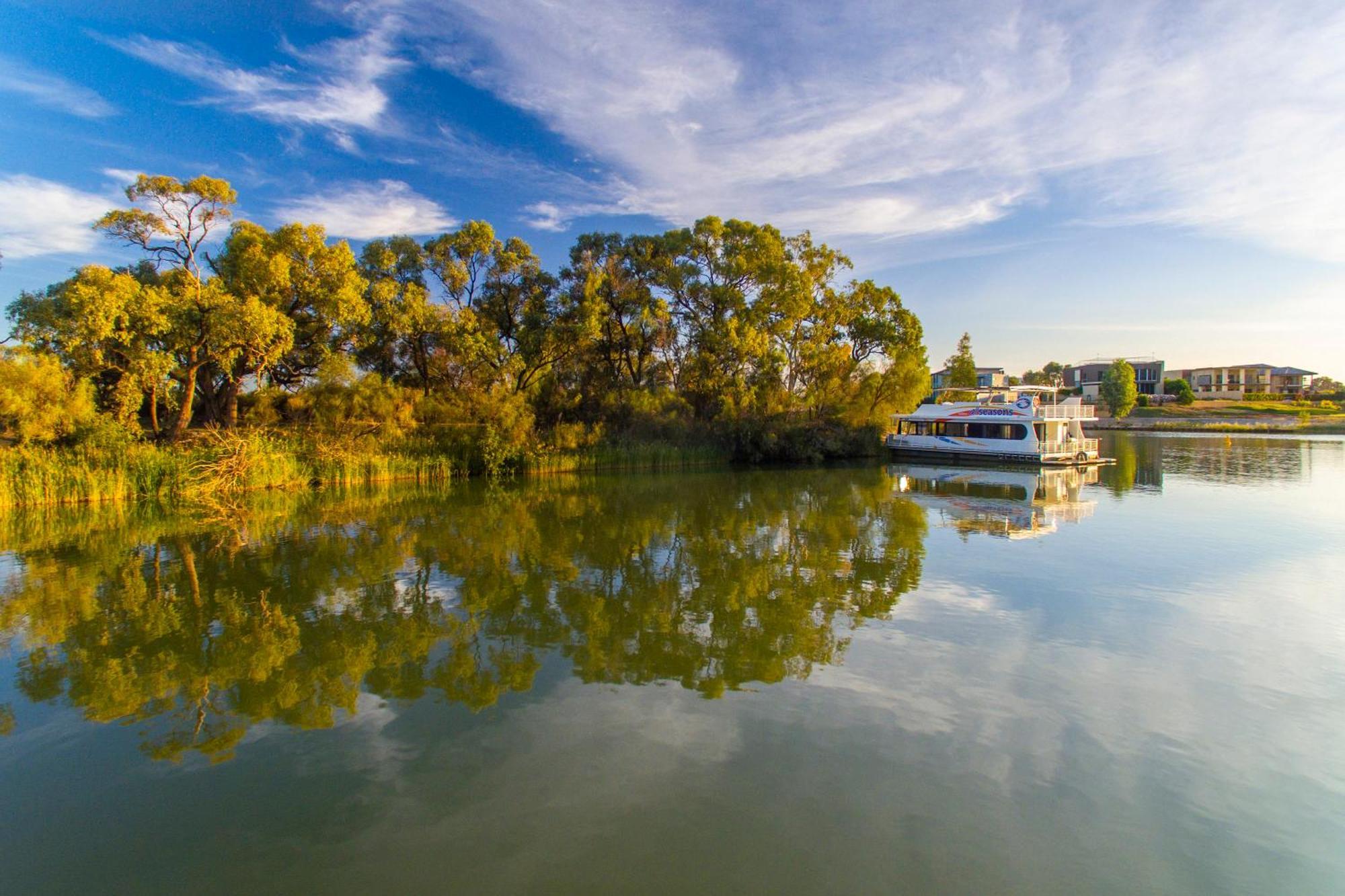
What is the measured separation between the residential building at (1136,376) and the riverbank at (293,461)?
68868 mm

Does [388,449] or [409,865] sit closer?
[409,865]

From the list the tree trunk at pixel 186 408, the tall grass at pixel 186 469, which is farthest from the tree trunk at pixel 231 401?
the tall grass at pixel 186 469

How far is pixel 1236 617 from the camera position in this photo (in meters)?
8.73

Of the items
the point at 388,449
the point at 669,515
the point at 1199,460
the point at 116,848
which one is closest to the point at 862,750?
the point at 116,848

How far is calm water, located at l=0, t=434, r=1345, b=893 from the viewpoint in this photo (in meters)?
4.18

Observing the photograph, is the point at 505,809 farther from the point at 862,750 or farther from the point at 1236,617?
the point at 1236,617

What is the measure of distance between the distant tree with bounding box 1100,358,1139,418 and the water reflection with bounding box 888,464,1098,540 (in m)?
50.2

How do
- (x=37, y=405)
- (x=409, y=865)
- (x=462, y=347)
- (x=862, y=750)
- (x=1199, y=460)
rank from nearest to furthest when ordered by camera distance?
(x=409, y=865)
(x=862, y=750)
(x=37, y=405)
(x=462, y=347)
(x=1199, y=460)

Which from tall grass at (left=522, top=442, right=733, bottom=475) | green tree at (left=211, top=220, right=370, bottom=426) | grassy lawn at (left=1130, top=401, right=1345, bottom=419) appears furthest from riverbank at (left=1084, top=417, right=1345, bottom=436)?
green tree at (left=211, top=220, right=370, bottom=426)

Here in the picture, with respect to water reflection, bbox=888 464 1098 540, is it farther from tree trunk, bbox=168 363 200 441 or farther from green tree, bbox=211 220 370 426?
tree trunk, bbox=168 363 200 441

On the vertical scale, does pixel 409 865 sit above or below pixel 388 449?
below

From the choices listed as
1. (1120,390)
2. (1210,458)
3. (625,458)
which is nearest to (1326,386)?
(1120,390)

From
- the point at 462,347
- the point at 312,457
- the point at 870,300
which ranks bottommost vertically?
the point at 312,457

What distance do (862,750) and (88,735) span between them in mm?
6395
